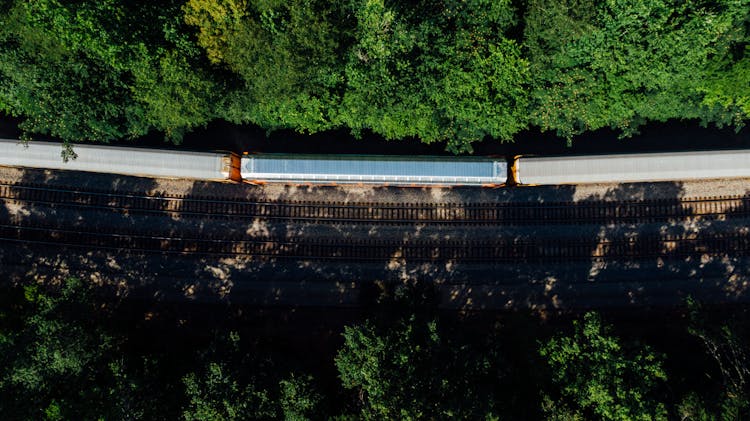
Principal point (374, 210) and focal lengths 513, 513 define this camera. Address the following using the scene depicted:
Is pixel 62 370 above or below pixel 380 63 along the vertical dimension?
below

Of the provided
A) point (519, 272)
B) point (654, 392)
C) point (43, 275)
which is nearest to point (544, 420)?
point (654, 392)

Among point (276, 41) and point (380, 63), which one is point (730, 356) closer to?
point (380, 63)

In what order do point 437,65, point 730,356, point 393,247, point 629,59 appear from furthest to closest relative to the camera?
point 393,247 < point 730,356 < point 437,65 < point 629,59

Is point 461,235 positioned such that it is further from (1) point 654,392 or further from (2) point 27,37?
(2) point 27,37

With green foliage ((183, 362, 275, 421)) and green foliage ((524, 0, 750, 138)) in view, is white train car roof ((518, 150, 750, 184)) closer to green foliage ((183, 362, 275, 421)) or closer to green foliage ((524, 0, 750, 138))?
green foliage ((524, 0, 750, 138))

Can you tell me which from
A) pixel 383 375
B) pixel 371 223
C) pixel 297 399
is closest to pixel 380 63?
pixel 371 223

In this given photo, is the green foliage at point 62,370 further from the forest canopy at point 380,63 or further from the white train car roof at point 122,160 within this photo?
the forest canopy at point 380,63

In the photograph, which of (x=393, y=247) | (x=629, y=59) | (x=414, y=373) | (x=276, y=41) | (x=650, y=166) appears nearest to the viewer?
(x=414, y=373)

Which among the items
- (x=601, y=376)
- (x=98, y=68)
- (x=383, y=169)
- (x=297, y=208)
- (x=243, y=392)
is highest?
(x=98, y=68)

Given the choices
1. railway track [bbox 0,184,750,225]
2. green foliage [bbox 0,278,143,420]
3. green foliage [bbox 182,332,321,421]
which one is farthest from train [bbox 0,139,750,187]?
green foliage [bbox 182,332,321,421]
